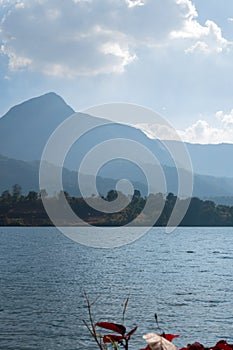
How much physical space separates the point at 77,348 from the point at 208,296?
2367cm

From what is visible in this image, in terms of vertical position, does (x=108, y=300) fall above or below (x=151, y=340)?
below

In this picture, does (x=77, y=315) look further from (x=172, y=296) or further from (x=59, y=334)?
(x=172, y=296)

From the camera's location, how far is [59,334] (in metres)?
31.3

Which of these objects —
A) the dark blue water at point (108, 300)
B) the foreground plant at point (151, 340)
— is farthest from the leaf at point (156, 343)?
the dark blue water at point (108, 300)

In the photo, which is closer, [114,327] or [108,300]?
[114,327]

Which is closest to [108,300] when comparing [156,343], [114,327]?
[114,327]

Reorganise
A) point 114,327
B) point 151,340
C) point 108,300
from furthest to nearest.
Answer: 1. point 108,300
2. point 114,327
3. point 151,340

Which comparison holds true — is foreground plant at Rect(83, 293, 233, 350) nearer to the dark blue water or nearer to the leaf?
the leaf

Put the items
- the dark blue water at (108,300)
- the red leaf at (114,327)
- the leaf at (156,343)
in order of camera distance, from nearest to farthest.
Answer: the leaf at (156,343), the red leaf at (114,327), the dark blue water at (108,300)

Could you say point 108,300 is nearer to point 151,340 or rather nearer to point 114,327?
point 114,327

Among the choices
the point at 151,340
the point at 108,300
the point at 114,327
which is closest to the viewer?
the point at 151,340

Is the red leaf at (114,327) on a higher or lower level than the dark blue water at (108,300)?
higher

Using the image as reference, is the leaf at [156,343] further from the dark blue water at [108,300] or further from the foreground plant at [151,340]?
the dark blue water at [108,300]

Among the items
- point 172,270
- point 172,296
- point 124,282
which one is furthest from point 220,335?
point 172,270
